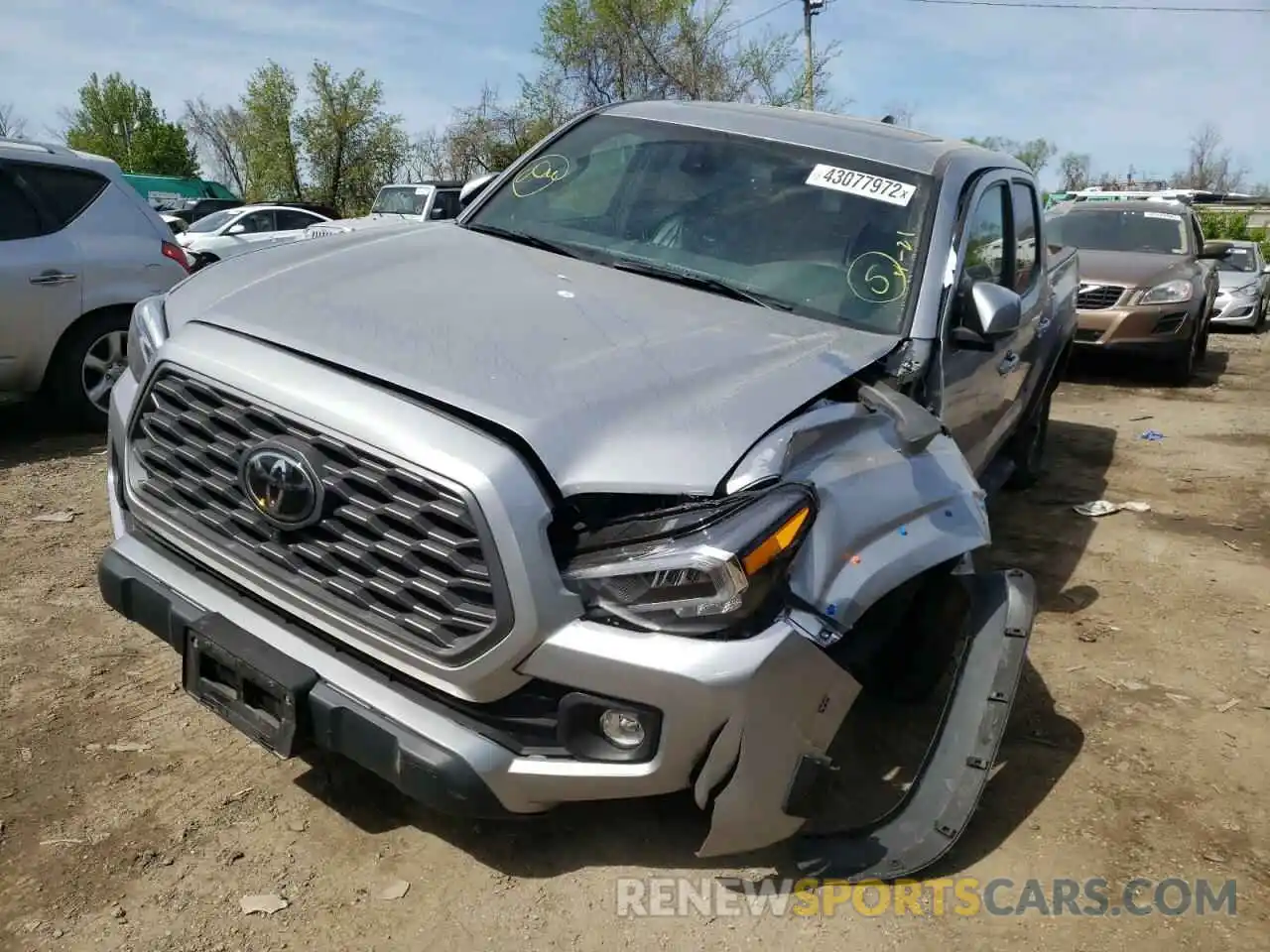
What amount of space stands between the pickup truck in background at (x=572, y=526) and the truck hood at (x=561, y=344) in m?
0.01

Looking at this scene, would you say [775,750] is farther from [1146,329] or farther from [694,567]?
[1146,329]

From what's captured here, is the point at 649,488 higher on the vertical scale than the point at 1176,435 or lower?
higher

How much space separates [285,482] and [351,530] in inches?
7.5

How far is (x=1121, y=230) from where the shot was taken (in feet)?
38.3

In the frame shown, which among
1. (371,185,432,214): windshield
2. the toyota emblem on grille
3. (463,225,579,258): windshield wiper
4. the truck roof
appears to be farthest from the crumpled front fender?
(371,185,432,214): windshield

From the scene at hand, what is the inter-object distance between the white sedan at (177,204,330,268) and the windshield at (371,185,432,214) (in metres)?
1.51

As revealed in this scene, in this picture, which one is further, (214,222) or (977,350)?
(214,222)

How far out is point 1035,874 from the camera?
2.78m

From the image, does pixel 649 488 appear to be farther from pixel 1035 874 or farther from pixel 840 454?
pixel 1035 874

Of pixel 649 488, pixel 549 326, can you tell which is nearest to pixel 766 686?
pixel 649 488

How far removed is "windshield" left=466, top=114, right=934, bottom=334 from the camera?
132 inches

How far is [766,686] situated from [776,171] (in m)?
2.12

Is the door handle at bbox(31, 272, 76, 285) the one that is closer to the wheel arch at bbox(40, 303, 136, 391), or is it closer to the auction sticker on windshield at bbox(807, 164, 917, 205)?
the wheel arch at bbox(40, 303, 136, 391)

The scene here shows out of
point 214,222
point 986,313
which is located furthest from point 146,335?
point 214,222
